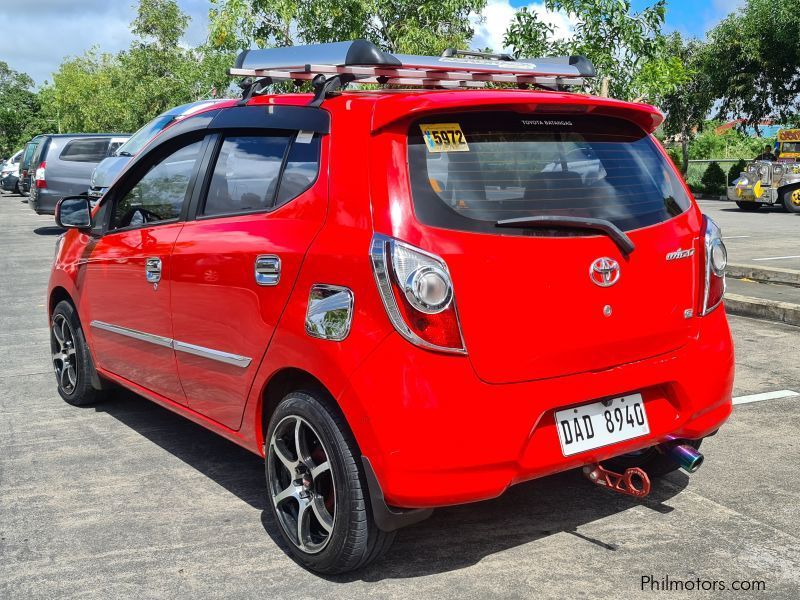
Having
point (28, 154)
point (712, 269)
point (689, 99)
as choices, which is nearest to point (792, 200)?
point (689, 99)

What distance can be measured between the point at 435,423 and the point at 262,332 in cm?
91

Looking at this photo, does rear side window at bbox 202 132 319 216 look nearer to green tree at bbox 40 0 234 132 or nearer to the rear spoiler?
the rear spoiler

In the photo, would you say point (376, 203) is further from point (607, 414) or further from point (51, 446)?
point (51, 446)

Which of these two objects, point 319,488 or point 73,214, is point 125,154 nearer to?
point 73,214

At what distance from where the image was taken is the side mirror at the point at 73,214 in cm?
516

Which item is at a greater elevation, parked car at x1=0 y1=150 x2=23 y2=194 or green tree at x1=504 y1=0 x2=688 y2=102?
green tree at x1=504 y1=0 x2=688 y2=102

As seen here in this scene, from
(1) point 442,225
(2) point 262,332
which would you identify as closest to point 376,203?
(1) point 442,225

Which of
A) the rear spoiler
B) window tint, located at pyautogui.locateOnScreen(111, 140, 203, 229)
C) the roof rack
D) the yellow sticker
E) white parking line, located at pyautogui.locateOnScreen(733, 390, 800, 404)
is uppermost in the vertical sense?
the roof rack

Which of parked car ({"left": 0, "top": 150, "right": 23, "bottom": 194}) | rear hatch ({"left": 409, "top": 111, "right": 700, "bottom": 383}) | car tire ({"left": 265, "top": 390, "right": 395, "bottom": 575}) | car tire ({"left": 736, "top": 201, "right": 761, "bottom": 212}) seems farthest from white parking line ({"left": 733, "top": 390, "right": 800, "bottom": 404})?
parked car ({"left": 0, "top": 150, "right": 23, "bottom": 194})

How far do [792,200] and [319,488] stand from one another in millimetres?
22221

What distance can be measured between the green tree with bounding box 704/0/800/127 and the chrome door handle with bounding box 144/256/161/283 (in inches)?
1253

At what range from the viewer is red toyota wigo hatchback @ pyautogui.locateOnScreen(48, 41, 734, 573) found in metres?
3.03

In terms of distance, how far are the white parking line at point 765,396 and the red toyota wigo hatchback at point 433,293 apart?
169 cm

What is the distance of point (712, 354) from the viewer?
3637mm
